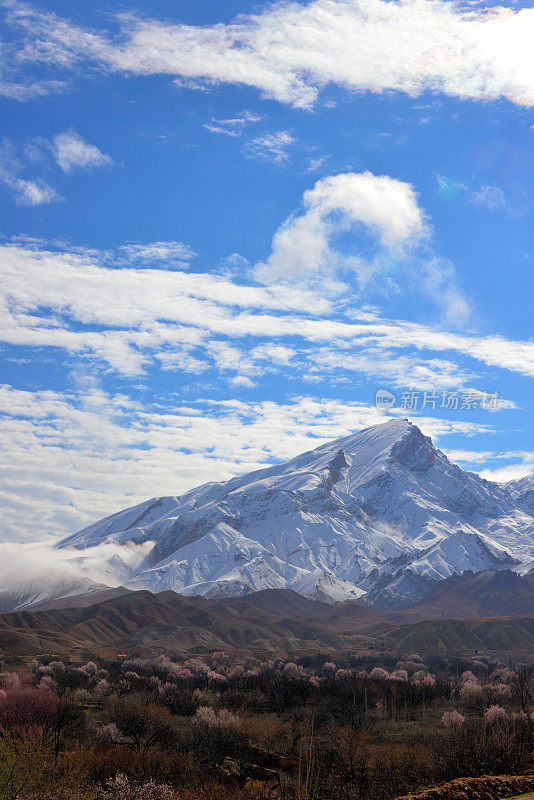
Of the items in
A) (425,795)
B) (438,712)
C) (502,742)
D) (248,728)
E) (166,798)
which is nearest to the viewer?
(425,795)

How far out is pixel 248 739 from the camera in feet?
178

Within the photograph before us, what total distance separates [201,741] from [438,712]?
40.1 m

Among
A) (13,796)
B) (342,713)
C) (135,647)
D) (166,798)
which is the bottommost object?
(135,647)

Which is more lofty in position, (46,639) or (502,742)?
(502,742)

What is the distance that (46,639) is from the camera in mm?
169375

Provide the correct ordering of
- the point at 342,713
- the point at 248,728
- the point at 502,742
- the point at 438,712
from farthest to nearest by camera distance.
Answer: the point at 438,712
the point at 342,713
the point at 248,728
the point at 502,742

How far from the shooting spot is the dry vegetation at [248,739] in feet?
113

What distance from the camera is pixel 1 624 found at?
606 feet

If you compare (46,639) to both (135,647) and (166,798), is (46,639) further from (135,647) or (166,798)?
(166,798)

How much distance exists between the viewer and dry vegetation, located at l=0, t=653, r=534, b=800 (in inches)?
1362

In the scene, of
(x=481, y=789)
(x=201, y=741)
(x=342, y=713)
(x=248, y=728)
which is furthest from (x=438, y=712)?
(x=481, y=789)

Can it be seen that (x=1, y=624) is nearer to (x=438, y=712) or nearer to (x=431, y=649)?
(x=431, y=649)

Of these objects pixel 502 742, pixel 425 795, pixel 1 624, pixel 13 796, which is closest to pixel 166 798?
pixel 13 796

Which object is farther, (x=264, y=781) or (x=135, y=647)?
(x=135, y=647)
